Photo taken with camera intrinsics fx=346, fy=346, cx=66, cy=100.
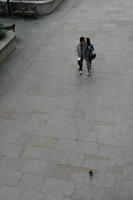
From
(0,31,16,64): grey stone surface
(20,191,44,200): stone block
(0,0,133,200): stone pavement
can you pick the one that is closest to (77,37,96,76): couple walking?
(0,0,133,200): stone pavement

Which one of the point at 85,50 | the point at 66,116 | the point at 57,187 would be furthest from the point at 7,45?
the point at 57,187

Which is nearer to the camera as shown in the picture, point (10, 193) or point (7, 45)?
point (10, 193)

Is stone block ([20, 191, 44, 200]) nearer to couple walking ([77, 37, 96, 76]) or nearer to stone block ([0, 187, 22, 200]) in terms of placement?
stone block ([0, 187, 22, 200])

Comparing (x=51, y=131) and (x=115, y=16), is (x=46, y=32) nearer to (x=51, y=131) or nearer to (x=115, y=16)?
(x=115, y=16)

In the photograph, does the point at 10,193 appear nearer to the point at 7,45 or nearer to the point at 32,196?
the point at 32,196

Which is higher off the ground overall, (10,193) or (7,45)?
(7,45)

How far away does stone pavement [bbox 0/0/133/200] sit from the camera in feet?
29.4

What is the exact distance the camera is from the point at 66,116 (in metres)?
11.3

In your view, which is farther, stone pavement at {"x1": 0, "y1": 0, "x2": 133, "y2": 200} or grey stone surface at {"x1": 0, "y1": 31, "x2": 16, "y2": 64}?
grey stone surface at {"x1": 0, "y1": 31, "x2": 16, "y2": 64}

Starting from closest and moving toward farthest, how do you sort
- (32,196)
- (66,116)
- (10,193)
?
(32,196)
(10,193)
(66,116)

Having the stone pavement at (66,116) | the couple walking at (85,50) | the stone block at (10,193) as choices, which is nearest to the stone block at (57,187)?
the stone pavement at (66,116)

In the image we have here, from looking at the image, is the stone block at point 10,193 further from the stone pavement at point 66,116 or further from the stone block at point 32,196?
the stone block at point 32,196

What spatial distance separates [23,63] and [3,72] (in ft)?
3.31

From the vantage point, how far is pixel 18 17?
18766 mm
